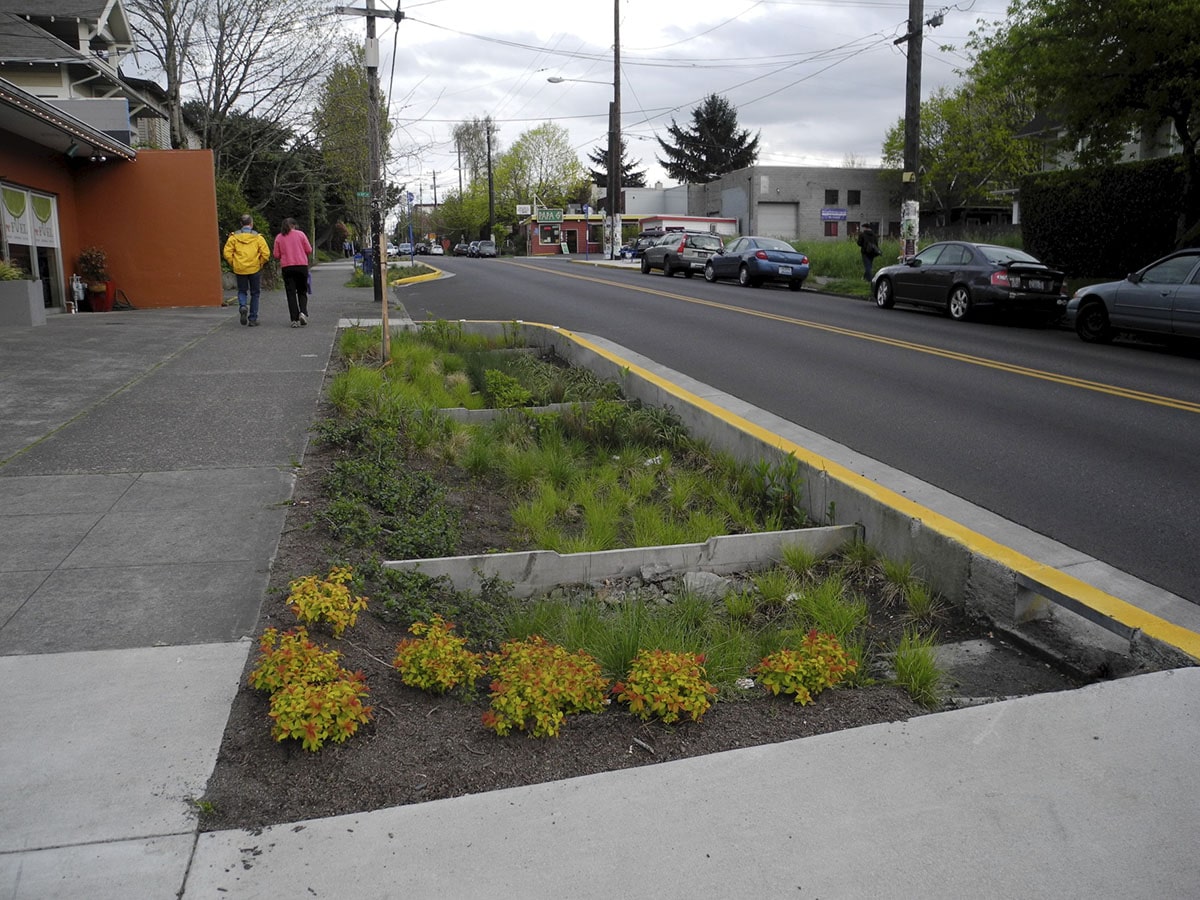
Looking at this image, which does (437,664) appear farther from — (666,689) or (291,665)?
(666,689)

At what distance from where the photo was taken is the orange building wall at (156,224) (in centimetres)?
2041

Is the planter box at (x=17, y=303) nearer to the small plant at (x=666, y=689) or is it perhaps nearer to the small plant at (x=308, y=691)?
the small plant at (x=308, y=691)

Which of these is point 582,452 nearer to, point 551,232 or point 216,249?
point 216,249

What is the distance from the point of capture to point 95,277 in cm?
1983

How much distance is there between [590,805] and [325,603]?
1568 millimetres

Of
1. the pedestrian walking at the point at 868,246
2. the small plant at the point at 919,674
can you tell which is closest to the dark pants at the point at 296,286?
the small plant at the point at 919,674

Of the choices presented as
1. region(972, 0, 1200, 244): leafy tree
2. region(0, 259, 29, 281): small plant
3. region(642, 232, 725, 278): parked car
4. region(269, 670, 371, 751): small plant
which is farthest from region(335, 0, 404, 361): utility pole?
region(642, 232, 725, 278): parked car

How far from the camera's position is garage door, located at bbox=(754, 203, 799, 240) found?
221ft

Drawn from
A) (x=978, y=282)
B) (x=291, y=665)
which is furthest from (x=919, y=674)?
(x=978, y=282)

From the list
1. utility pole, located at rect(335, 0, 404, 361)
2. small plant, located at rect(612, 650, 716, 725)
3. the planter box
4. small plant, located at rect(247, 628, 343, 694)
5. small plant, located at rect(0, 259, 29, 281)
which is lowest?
small plant, located at rect(612, 650, 716, 725)

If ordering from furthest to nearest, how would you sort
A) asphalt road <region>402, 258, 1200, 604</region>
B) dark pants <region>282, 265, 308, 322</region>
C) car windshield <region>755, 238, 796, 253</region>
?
1. car windshield <region>755, 238, 796, 253</region>
2. dark pants <region>282, 265, 308, 322</region>
3. asphalt road <region>402, 258, 1200, 604</region>

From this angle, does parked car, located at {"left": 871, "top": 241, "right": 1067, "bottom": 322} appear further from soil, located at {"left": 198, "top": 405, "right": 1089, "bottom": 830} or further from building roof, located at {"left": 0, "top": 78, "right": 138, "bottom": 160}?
building roof, located at {"left": 0, "top": 78, "right": 138, "bottom": 160}

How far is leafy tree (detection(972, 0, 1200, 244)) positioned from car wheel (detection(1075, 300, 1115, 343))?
4.60 m

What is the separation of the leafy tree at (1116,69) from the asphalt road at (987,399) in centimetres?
452
